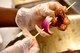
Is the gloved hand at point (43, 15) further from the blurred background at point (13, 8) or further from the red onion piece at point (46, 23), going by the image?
the blurred background at point (13, 8)

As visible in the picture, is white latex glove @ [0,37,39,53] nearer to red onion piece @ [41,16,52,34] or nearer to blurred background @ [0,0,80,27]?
red onion piece @ [41,16,52,34]

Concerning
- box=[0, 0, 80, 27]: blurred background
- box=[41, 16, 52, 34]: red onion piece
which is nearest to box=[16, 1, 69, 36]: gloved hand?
box=[41, 16, 52, 34]: red onion piece

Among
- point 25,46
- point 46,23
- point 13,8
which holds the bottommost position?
point 25,46

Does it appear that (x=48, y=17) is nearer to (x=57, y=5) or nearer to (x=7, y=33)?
(x=57, y=5)

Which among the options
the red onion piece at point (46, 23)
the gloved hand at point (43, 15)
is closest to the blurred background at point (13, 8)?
the gloved hand at point (43, 15)

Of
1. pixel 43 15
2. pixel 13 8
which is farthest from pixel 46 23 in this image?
pixel 13 8

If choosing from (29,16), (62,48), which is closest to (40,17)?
(29,16)

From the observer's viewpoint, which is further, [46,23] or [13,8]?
[13,8]

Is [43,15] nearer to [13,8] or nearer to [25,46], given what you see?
[25,46]
